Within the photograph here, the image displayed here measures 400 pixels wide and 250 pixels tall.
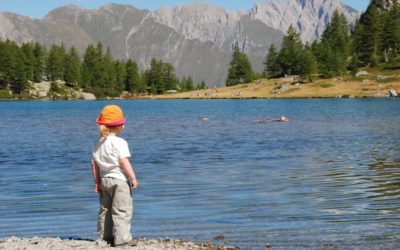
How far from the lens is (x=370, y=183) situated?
2422cm

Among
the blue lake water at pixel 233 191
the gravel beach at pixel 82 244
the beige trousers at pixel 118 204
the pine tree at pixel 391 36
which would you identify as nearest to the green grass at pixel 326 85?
the pine tree at pixel 391 36

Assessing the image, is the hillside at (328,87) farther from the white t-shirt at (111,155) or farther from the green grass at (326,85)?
the white t-shirt at (111,155)

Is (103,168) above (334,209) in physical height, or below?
above

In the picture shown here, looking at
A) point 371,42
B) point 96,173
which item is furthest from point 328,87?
point 96,173

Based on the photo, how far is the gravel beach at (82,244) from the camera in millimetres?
12897

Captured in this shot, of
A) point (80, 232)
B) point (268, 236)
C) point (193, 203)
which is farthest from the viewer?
point (193, 203)

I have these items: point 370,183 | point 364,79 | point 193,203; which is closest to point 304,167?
point 370,183

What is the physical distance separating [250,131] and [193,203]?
3728cm

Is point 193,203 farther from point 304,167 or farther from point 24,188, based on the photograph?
point 304,167

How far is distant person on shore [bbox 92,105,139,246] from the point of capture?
12945mm

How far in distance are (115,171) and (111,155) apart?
0.40 m

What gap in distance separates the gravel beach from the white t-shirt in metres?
1.58

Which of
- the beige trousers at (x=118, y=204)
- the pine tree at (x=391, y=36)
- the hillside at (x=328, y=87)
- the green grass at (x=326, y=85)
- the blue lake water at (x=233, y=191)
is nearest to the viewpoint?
the beige trousers at (x=118, y=204)

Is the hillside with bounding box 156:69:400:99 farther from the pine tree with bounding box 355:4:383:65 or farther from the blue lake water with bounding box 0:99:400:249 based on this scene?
the blue lake water with bounding box 0:99:400:249
